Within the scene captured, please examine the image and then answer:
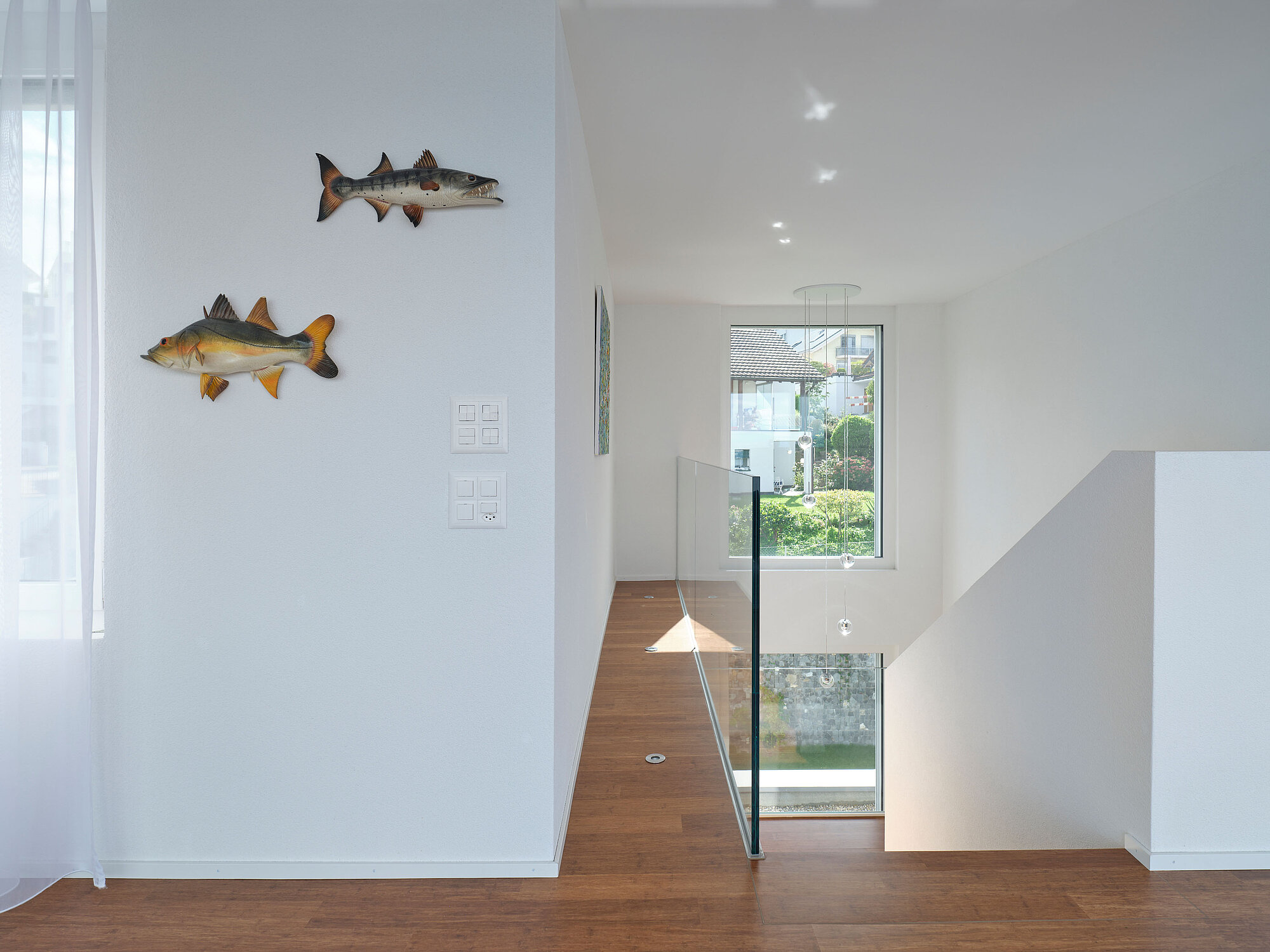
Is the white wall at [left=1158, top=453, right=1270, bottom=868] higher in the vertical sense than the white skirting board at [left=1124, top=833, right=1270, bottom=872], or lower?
higher

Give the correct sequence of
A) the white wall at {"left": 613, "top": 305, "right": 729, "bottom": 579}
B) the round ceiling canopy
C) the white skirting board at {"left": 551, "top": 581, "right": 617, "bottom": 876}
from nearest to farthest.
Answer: the white skirting board at {"left": 551, "top": 581, "right": 617, "bottom": 876}, the round ceiling canopy, the white wall at {"left": 613, "top": 305, "right": 729, "bottom": 579}

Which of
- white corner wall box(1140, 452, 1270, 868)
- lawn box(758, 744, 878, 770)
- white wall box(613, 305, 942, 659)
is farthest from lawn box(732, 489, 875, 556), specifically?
white corner wall box(1140, 452, 1270, 868)

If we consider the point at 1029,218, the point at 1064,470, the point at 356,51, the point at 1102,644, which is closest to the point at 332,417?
the point at 356,51

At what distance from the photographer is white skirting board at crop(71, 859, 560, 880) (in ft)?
6.12

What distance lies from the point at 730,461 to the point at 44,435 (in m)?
5.35

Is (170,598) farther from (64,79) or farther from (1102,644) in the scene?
(1102,644)

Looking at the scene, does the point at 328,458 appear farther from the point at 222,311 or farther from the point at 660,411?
the point at 660,411

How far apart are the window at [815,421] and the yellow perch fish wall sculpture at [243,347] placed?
501 cm

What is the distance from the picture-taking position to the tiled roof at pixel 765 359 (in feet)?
21.6

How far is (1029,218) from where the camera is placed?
13.1 ft

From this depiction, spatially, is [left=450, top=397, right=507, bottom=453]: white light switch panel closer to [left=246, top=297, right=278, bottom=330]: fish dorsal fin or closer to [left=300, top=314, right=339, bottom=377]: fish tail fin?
[left=300, top=314, right=339, bottom=377]: fish tail fin

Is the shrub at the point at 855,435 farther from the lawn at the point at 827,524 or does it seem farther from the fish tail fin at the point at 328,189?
the fish tail fin at the point at 328,189

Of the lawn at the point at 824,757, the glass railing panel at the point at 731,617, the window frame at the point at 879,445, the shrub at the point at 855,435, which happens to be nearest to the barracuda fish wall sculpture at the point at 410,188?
the glass railing panel at the point at 731,617

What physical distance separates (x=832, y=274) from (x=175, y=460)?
452 cm
